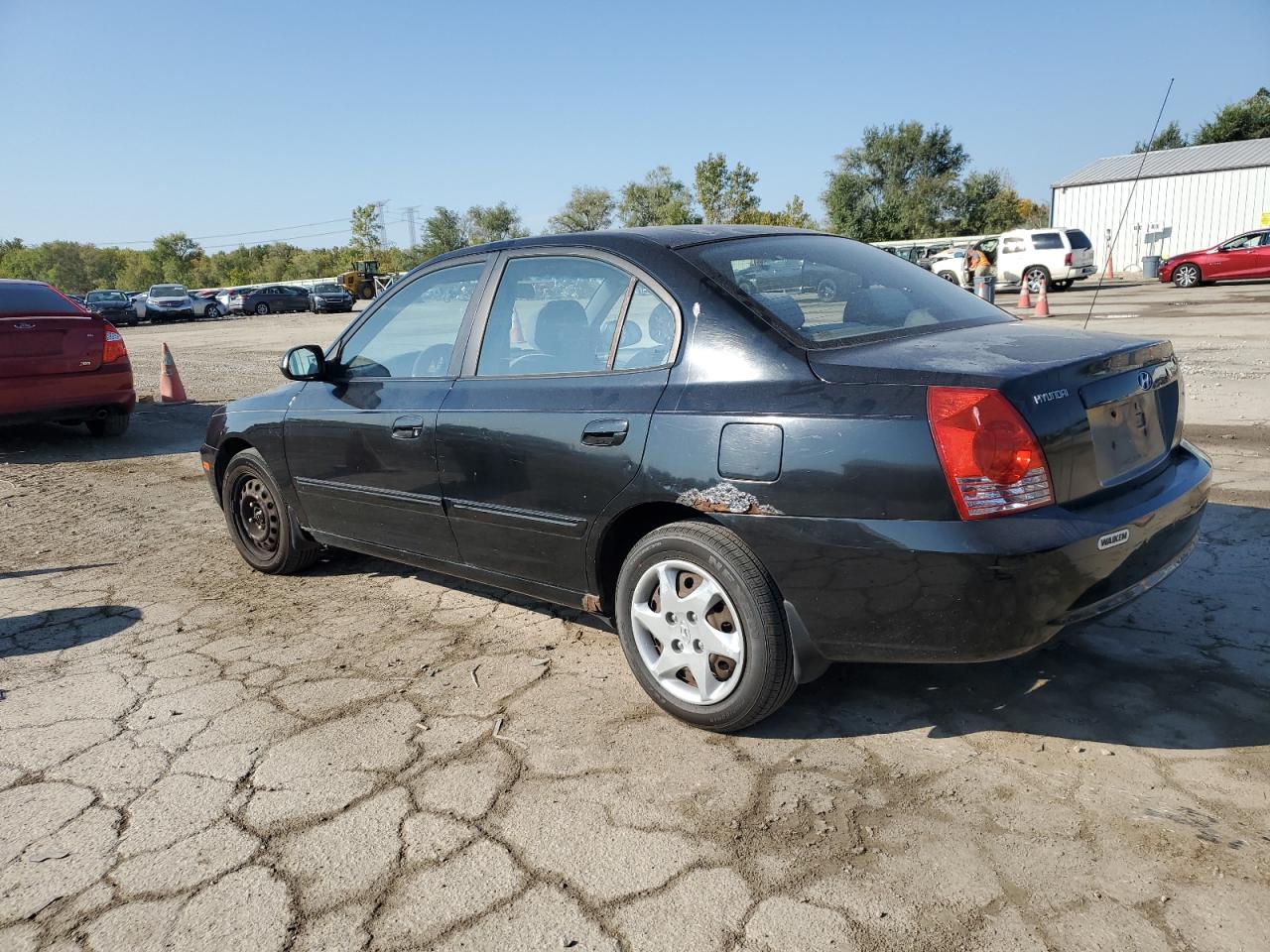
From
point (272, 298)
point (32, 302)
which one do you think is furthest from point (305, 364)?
point (272, 298)

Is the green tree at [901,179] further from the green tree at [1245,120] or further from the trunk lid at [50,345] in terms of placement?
the trunk lid at [50,345]

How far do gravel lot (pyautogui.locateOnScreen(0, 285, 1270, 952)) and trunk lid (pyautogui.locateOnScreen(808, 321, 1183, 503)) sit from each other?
0.82 metres

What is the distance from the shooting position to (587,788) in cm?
273

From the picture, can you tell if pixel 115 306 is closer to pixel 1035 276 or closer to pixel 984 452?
pixel 1035 276

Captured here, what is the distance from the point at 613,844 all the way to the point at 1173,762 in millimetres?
1590

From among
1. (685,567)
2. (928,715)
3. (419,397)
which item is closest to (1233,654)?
(928,715)

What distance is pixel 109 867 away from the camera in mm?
2461

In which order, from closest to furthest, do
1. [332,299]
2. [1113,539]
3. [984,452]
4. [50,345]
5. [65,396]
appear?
1. [984,452]
2. [1113,539]
3. [50,345]
4. [65,396]
5. [332,299]

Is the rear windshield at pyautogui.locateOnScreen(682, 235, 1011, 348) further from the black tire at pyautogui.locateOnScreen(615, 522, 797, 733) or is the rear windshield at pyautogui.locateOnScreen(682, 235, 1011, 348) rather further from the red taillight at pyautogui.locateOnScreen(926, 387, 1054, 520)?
the black tire at pyautogui.locateOnScreen(615, 522, 797, 733)

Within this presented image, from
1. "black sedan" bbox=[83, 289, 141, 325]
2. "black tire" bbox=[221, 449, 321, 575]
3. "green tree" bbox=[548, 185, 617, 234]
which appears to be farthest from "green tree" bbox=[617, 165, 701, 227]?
"black tire" bbox=[221, 449, 321, 575]

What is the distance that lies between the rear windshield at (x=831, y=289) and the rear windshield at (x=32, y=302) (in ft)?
24.1

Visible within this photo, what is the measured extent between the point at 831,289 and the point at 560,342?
99 centimetres

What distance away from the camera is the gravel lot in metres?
2.17

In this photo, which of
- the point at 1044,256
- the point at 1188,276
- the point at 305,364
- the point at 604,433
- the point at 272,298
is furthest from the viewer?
the point at 272,298
